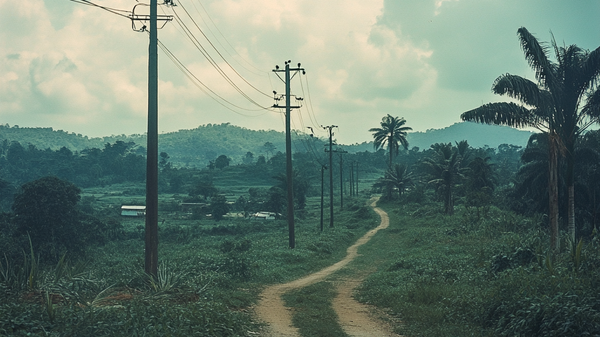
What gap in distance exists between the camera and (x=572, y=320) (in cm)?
840

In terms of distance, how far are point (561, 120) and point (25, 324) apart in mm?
18548

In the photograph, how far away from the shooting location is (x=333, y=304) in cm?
1475

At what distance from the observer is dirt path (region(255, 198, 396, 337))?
36.6ft

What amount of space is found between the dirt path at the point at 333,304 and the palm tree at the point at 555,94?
835cm

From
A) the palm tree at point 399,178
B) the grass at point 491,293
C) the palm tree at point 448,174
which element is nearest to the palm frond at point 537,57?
the grass at point 491,293

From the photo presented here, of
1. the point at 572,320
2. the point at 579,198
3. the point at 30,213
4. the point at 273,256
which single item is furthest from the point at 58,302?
the point at 579,198

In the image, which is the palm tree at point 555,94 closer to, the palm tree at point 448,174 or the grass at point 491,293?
the grass at point 491,293

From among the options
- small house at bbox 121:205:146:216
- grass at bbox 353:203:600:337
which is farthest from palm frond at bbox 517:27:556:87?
small house at bbox 121:205:146:216

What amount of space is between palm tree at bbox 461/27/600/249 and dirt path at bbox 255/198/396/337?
8346mm

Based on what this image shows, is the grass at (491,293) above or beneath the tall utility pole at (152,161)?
beneath

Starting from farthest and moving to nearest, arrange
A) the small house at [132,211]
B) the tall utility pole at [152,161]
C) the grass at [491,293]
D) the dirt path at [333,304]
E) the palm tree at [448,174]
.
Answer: the small house at [132,211]
the palm tree at [448,174]
the tall utility pole at [152,161]
the dirt path at [333,304]
the grass at [491,293]

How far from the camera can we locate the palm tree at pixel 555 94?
17656 millimetres

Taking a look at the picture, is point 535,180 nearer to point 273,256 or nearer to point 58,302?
point 273,256

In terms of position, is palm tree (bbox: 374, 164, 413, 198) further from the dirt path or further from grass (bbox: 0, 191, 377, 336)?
the dirt path
